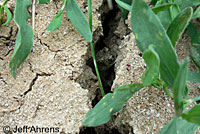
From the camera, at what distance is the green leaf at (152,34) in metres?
0.83

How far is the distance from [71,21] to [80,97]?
328 mm

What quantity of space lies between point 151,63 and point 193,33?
52cm

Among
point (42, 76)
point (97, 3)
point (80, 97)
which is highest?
point (97, 3)

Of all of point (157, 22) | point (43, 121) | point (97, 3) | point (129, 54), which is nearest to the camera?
point (157, 22)

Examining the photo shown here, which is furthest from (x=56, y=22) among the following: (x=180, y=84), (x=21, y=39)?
(x=180, y=84)

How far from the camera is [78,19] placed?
1.18 m

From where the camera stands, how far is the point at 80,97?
1.16 metres

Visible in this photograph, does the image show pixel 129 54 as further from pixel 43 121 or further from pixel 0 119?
pixel 0 119

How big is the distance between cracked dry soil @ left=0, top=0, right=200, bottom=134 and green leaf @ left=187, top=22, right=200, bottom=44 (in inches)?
1.6

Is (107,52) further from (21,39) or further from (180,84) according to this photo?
(180,84)

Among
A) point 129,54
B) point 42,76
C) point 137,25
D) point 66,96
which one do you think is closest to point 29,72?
point 42,76

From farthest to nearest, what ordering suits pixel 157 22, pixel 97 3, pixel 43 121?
pixel 97 3, pixel 43 121, pixel 157 22

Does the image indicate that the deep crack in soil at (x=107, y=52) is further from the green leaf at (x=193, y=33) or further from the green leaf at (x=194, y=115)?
the green leaf at (x=194, y=115)

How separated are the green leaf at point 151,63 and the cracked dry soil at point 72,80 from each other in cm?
25
